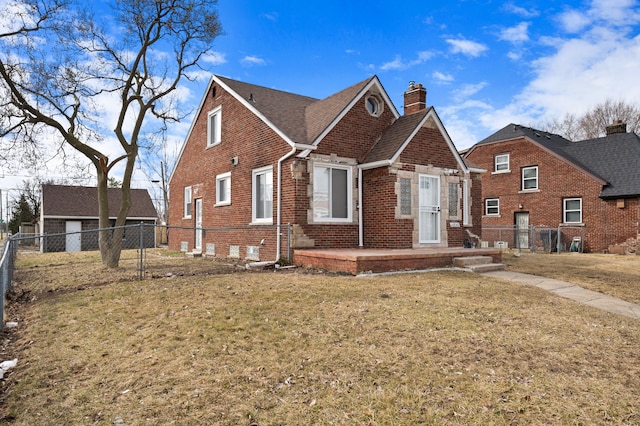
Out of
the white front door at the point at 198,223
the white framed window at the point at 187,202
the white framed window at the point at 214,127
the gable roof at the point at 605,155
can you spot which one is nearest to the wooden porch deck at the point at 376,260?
the white framed window at the point at 214,127

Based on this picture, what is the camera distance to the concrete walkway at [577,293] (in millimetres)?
7241

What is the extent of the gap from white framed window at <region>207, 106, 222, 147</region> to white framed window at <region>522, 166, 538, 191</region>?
18.8m

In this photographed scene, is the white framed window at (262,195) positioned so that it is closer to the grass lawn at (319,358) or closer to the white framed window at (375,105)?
the white framed window at (375,105)

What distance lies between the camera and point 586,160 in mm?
24188

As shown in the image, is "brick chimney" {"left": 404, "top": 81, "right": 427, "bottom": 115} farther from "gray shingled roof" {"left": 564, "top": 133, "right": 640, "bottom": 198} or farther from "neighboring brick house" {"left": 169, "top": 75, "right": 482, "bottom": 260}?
"gray shingled roof" {"left": 564, "top": 133, "right": 640, "bottom": 198}

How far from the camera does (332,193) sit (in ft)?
42.4

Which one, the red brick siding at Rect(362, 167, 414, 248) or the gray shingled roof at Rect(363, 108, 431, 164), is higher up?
the gray shingled roof at Rect(363, 108, 431, 164)

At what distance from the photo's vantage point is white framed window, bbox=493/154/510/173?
1041 inches

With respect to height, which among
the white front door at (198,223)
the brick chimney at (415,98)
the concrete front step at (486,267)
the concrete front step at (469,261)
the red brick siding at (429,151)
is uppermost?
the brick chimney at (415,98)

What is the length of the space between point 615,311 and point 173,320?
7.34 m

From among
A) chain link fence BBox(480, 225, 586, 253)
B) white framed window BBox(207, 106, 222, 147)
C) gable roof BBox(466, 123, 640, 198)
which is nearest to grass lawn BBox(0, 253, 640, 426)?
white framed window BBox(207, 106, 222, 147)

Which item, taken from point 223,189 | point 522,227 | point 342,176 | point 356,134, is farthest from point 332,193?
point 522,227

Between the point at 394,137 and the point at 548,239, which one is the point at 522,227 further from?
the point at 394,137

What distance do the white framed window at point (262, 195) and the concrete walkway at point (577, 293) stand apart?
6.91 metres
